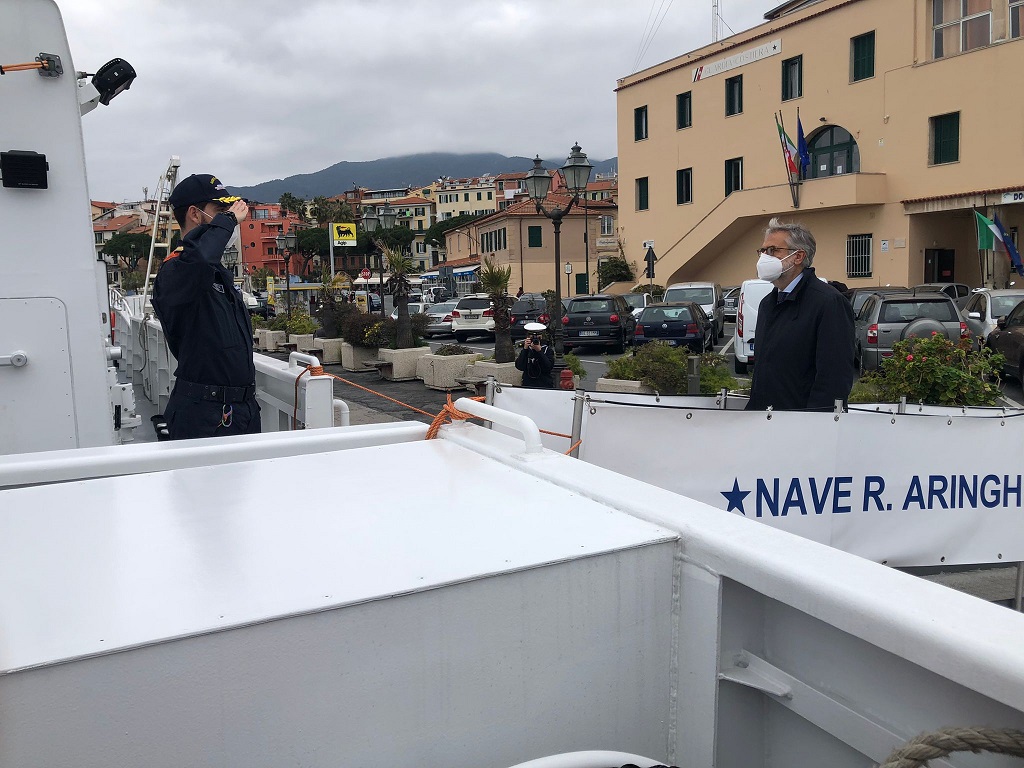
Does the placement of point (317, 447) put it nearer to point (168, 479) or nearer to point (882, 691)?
point (168, 479)

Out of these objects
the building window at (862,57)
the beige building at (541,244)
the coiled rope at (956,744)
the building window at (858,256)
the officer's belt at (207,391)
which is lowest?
the coiled rope at (956,744)

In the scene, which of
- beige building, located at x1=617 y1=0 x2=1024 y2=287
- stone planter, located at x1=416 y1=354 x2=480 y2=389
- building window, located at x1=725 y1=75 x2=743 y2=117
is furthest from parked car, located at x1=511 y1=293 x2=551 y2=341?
building window, located at x1=725 y1=75 x2=743 y2=117

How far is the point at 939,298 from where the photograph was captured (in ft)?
53.9

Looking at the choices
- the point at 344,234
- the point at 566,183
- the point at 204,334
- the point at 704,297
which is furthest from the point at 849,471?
the point at 344,234

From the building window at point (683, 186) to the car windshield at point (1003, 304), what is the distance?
2320 centimetres

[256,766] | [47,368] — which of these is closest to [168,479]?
[256,766]

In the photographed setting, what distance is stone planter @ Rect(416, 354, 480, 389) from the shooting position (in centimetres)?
1562

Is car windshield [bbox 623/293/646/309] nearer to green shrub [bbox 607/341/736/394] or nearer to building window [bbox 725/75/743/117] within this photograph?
building window [bbox 725/75/743/117]

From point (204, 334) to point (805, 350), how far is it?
9.77ft

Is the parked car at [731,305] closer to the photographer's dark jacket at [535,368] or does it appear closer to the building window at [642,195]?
the building window at [642,195]

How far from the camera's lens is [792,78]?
3441 centimetres

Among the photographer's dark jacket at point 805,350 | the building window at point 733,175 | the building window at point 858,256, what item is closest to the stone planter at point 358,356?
the photographer's dark jacket at point 805,350

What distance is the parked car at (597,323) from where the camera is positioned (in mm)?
22812

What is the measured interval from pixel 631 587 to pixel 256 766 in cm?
80
